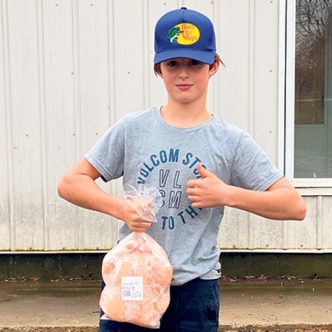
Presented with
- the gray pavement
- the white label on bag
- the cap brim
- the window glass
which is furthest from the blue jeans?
the window glass

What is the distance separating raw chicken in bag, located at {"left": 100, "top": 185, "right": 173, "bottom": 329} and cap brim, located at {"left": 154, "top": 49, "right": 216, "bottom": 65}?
0.43 meters

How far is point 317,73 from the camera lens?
502 cm

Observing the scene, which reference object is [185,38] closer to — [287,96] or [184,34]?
[184,34]

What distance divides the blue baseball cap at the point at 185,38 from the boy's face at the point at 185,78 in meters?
0.03

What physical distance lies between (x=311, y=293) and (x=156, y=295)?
3293 millimetres

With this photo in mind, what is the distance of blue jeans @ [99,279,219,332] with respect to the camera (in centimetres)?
198

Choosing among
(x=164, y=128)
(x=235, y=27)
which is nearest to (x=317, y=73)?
(x=235, y=27)

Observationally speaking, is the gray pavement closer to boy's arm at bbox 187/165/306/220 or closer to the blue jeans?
the blue jeans

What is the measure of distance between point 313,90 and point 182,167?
3.34m

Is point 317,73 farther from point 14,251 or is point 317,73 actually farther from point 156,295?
point 156,295

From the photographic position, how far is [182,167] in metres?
1.95

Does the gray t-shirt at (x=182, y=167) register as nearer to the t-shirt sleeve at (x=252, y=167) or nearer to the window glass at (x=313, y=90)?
the t-shirt sleeve at (x=252, y=167)

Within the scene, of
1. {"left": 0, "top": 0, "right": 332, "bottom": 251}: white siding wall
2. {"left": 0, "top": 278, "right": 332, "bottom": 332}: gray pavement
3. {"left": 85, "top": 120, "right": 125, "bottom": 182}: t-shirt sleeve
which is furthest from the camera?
{"left": 0, "top": 0, "right": 332, "bottom": 251}: white siding wall

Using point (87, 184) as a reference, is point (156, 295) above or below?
below
